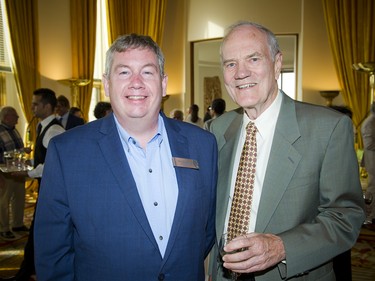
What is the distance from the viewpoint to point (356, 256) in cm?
470

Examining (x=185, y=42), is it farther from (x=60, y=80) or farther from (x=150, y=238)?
(x=150, y=238)

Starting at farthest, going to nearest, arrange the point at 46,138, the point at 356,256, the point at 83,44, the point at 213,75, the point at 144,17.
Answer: the point at 213,75
the point at 144,17
the point at 83,44
the point at 356,256
the point at 46,138

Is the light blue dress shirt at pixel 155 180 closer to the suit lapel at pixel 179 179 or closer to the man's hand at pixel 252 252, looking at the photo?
the suit lapel at pixel 179 179

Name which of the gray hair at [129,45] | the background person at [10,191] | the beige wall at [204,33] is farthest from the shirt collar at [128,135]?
the beige wall at [204,33]

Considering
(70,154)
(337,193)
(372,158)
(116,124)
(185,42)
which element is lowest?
(372,158)

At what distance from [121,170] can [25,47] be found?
25.9 ft

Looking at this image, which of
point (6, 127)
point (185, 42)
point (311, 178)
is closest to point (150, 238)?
point (311, 178)

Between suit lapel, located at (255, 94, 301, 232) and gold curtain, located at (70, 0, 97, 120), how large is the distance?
8.72 metres

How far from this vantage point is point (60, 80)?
9.42m

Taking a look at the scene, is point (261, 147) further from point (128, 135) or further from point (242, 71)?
point (128, 135)

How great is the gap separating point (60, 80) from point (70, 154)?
8318mm

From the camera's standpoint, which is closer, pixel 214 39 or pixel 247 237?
pixel 247 237

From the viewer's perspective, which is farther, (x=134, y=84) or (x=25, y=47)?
(x=25, y=47)

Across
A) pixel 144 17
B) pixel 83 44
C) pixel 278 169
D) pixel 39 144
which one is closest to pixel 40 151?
pixel 39 144
